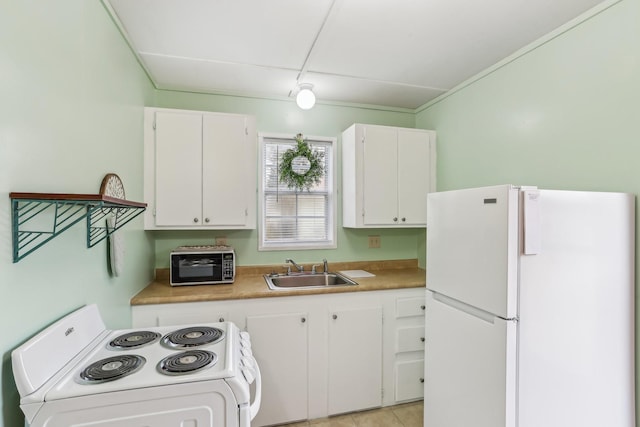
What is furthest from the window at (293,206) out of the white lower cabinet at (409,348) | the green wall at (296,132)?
the white lower cabinet at (409,348)

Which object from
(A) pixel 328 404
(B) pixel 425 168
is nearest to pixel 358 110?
(B) pixel 425 168

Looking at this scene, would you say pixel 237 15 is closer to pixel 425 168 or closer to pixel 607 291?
pixel 425 168

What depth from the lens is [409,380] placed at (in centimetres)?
238

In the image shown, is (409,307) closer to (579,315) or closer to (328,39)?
(579,315)

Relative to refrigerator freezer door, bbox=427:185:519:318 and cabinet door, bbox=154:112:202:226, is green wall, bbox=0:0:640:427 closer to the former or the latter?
cabinet door, bbox=154:112:202:226

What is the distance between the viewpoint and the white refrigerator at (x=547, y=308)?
4.31ft

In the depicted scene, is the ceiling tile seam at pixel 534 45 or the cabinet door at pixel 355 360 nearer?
the ceiling tile seam at pixel 534 45

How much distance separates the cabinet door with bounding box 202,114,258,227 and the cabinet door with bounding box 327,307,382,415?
43.1 inches

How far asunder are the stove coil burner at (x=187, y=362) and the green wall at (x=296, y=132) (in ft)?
4.71

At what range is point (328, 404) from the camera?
7.30ft

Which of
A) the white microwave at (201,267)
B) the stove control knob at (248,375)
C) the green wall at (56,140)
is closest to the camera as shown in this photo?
the green wall at (56,140)

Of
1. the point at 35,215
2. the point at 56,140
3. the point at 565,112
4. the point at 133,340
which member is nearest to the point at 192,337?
the point at 133,340

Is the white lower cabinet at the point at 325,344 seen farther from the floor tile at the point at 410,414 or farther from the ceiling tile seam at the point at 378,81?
the ceiling tile seam at the point at 378,81

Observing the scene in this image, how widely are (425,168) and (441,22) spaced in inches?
51.2
